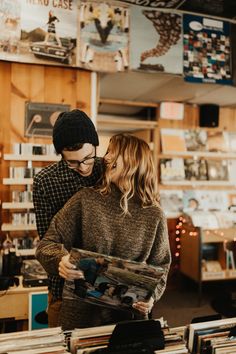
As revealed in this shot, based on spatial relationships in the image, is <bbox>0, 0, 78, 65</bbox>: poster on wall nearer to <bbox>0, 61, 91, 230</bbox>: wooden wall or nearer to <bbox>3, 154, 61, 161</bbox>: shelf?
<bbox>0, 61, 91, 230</bbox>: wooden wall

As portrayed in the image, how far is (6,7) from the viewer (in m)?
2.68

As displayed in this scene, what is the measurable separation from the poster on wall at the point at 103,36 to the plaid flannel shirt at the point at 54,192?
157 cm

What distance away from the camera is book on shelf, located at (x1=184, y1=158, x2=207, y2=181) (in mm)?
4934

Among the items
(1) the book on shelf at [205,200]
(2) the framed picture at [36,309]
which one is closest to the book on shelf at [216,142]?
(1) the book on shelf at [205,200]

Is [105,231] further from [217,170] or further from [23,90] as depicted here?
[217,170]

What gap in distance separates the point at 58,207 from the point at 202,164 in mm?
3677

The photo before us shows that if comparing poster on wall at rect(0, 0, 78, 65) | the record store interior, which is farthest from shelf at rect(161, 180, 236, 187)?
poster on wall at rect(0, 0, 78, 65)

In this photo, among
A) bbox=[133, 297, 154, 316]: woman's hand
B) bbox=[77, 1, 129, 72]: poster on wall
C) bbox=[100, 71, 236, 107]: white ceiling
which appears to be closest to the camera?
bbox=[133, 297, 154, 316]: woman's hand

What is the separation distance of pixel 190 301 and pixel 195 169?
180 cm

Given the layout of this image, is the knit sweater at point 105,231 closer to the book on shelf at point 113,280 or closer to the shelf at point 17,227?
the book on shelf at point 113,280

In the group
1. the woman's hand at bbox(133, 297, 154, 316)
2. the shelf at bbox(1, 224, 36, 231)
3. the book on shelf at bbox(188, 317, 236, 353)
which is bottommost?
the book on shelf at bbox(188, 317, 236, 353)

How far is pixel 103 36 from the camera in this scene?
292cm

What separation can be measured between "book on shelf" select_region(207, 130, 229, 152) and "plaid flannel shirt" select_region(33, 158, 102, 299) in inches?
146

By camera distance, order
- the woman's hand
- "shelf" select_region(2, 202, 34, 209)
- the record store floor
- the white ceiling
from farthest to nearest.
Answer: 1. the record store floor
2. the white ceiling
3. "shelf" select_region(2, 202, 34, 209)
4. the woman's hand
